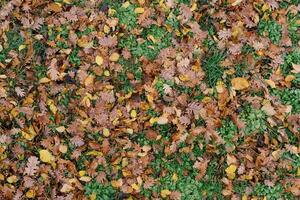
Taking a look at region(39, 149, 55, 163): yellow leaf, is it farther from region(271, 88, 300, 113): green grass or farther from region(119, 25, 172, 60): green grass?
region(271, 88, 300, 113): green grass

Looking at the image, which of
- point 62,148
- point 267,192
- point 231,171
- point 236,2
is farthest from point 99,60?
point 267,192

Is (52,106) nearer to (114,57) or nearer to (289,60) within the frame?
(114,57)

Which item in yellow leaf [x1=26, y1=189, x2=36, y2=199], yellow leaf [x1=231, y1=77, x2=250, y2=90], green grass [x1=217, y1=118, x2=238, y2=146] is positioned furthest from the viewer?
yellow leaf [x1=231, y1=77, x2=250, y2=90]

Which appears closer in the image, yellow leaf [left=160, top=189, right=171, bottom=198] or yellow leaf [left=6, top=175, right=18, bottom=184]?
yellow leaf [left=6, top=175, right=18, bottom=184]

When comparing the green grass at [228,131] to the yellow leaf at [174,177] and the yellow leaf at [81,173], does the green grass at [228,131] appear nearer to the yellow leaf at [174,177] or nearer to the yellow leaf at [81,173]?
the yellow leaf at [174,177]

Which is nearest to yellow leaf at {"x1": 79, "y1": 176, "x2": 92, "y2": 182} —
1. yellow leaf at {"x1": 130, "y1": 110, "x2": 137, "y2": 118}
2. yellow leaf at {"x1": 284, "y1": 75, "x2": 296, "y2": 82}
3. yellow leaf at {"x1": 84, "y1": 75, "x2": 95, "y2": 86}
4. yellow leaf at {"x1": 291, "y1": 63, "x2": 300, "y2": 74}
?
yellow leaf at {"x1": 130, "y1": 110, "x2": 137, "y2": 118}

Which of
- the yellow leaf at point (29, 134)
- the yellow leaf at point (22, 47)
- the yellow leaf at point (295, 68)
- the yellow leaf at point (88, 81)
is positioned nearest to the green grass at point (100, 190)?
the yellow leaf at point (29, 134)
